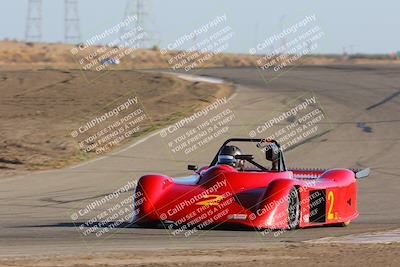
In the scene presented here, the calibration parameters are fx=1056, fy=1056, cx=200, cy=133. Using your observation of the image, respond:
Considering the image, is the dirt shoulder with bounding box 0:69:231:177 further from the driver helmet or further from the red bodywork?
the red bodywork

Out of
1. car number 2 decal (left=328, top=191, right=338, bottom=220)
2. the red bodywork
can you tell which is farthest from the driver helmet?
car number 2 decal (left=328, top=191, right=338, bottom=220)

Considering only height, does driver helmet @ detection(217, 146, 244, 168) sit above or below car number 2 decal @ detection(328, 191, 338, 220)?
above

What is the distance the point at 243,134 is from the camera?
96.7 feet

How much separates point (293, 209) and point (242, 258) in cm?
380

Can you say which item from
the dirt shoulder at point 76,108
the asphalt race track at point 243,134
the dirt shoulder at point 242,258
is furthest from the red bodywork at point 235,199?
the dirt shoulder at point 76,108

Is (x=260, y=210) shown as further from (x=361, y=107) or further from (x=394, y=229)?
(x=361, y=107)

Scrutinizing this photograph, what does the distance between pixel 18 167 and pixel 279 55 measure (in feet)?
128

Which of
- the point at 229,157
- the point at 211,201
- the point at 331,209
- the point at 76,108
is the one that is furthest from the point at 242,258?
the point at 76,108

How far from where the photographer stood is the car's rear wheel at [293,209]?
47.4 feet

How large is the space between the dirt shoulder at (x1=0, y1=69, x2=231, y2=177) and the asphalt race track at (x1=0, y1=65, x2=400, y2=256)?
→ 4.50 ft

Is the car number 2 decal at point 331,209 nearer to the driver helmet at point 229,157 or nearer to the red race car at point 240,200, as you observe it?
the red race car at point 240,200

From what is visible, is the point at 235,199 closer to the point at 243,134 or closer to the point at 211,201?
the point at 211,201

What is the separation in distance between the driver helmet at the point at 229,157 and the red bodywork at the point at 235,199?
41cm

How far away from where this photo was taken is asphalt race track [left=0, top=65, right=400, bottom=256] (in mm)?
13125
